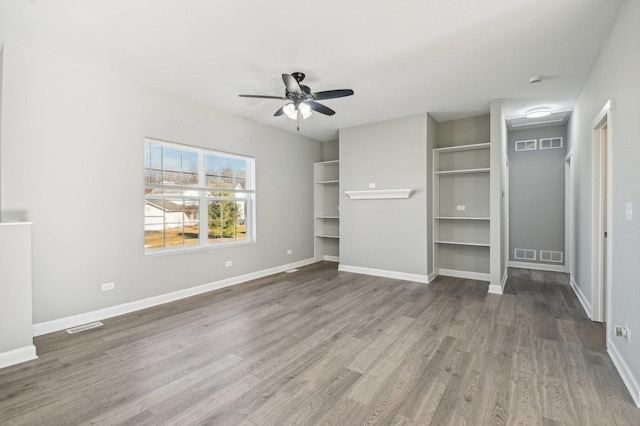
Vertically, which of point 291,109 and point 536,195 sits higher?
point 291,109

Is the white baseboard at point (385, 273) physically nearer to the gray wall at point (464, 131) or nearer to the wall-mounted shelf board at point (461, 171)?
the wall-mounted shelf board at point (461, 171)

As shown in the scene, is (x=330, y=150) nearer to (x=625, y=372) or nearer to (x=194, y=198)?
(x=194, y=198)

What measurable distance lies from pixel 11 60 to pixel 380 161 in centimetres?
500

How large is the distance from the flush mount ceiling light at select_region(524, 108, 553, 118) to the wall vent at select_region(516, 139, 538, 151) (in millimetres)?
1175

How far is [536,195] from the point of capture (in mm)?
6102

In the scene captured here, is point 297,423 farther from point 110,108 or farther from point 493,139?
point 493,139

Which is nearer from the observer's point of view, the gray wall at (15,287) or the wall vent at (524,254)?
the gray wall at (15,287)

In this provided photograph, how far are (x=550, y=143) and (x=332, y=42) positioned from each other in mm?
5462

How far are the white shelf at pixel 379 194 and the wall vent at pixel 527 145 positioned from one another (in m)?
3.01

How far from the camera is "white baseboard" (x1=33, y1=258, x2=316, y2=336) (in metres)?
3.15

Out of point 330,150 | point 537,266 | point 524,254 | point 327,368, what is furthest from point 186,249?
point 537,266

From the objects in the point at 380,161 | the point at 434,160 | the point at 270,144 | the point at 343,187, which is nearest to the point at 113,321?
the point at 270,144

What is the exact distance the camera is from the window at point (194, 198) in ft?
13.6

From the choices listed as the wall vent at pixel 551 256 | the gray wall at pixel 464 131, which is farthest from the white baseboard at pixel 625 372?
the wall vent at pixel 551 256
